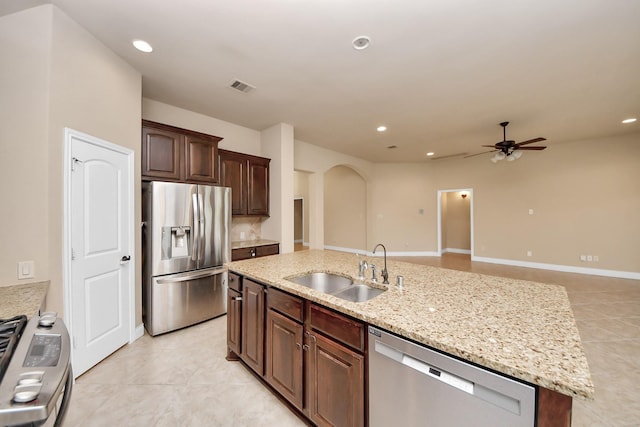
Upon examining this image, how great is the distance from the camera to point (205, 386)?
202cm

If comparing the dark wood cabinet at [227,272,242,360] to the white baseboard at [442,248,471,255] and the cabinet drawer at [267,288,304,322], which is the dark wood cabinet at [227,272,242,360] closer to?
the cabinet drawer at [267,288,304,322]

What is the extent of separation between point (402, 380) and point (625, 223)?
7079mm

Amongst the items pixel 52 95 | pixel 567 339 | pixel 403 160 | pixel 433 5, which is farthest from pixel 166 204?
pixel 403 160

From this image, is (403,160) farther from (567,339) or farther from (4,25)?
(4,25)

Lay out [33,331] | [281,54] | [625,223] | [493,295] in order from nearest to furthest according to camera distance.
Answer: [33,331] → [493,295] → [281,54] → [625,223]

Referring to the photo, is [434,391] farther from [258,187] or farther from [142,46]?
[258,187]

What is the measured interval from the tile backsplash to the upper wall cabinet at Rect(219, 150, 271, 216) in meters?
0.39

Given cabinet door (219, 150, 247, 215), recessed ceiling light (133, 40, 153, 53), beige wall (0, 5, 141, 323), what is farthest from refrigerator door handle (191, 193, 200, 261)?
recessed ceiling light (133, 40, 153, 53)

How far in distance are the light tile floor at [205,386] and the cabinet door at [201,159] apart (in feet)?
6.29

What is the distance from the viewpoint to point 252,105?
354 centimetres

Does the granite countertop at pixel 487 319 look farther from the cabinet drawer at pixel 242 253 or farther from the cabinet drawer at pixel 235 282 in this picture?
the cabinet drawer at pixel 242 253

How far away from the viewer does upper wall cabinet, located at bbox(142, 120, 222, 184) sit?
2.84 m

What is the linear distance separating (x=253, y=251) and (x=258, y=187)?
3.66 feet

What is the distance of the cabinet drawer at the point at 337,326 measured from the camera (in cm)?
129
